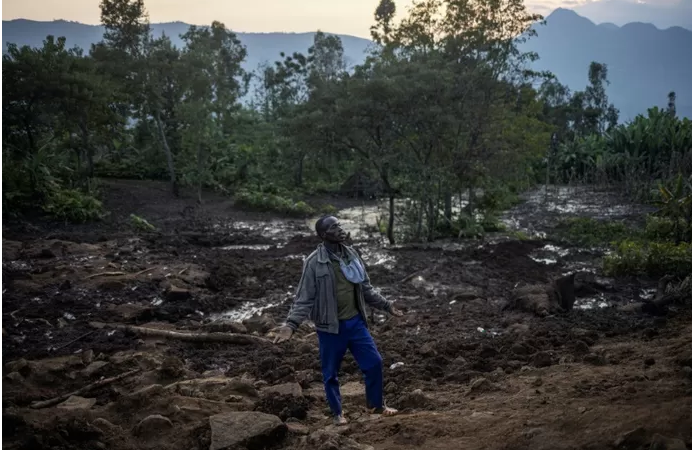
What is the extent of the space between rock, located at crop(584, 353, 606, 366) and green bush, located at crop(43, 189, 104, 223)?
1476cm

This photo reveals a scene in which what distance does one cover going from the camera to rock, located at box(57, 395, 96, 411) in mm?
5116

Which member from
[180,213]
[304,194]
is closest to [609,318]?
[180,213]

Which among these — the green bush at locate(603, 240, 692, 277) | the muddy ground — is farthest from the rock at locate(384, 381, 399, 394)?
the green bush at locate(603, 240, 692, 277)

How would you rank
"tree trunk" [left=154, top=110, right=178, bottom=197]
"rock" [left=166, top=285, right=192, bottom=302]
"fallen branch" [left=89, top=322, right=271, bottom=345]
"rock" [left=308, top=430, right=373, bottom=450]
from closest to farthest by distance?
1. "rock" [left=308, top=430, right=373, bottom=450]
2. "fallen branch" [left=89, top=322, right=271, bottom=345]
3. "rock" [left=166, top=285, right=192, bottom=302]
4. "tree trunk" [left=154, top=110, right=178, bottom=197]

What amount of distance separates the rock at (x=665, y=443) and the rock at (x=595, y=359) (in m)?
2.48

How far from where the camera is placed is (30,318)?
8.23m

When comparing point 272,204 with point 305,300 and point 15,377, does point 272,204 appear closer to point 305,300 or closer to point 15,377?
point 15,377

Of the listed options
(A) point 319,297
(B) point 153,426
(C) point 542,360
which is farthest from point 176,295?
(C) point 542,360

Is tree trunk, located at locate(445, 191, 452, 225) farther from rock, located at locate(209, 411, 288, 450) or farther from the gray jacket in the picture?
rock, located at locate(209, 411, 288, 450)

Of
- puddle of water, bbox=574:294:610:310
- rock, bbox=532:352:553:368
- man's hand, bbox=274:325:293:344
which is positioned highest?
man's hand, bbox=274:325:293:344

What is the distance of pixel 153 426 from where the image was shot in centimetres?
458

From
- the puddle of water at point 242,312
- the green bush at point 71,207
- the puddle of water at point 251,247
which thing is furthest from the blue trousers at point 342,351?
the green bush at point 71,207

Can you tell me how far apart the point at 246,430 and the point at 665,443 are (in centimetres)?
255

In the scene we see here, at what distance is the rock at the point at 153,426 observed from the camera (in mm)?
4547
